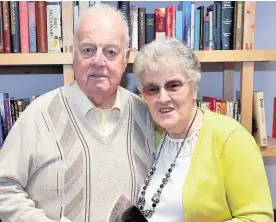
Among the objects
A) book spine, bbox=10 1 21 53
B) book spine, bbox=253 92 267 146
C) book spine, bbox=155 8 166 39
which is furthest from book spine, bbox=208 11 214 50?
book spine, bbox=10 1 21 53

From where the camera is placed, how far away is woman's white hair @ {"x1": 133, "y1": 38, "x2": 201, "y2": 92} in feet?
3.76

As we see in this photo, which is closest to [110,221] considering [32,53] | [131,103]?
[131,103]

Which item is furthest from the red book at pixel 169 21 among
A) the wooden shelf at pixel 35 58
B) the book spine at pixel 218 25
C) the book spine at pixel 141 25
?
the wooden shelf at pixel 35 58

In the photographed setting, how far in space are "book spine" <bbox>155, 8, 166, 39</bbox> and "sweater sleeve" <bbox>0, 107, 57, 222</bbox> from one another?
0.84m

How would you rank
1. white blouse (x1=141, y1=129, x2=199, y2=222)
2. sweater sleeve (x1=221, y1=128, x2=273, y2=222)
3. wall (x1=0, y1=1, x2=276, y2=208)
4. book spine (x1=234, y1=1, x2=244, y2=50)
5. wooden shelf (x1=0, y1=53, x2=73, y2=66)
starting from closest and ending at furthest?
sweater sleeve (x1=221, y1=128, x2=273, y2=222) → white blouse (x1=141, y1=129, x2=199, y2=222) → wooden shelf (x1=0, y1=53, x2=73, y2=66) → book spine (x1=234, y1=1, x2=244, y2=50) → wall (x1=0, y1=1, x2=276, y2=208)

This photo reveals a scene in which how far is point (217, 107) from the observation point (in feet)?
6.07

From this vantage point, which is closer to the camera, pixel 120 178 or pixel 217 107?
pixel 120 178

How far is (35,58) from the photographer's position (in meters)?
1.62

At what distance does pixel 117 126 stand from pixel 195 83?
326 mm

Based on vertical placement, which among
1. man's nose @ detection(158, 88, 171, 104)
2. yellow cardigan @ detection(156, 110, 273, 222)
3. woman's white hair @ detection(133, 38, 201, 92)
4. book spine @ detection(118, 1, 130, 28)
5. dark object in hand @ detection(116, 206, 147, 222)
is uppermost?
book spine @ detection(118, 1, 130, 28)

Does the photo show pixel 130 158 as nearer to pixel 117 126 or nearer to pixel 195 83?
pixel 117 126

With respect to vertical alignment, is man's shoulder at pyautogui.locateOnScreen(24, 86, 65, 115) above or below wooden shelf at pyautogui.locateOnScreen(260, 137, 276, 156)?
above

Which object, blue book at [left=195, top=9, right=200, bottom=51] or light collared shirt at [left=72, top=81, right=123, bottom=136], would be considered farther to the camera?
blue book at [left=195, top=9, right=200, bottom=51]

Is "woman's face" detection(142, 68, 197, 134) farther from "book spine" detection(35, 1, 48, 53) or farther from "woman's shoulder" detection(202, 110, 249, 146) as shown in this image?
"book spine" detection(35, 1, 48, 53)
